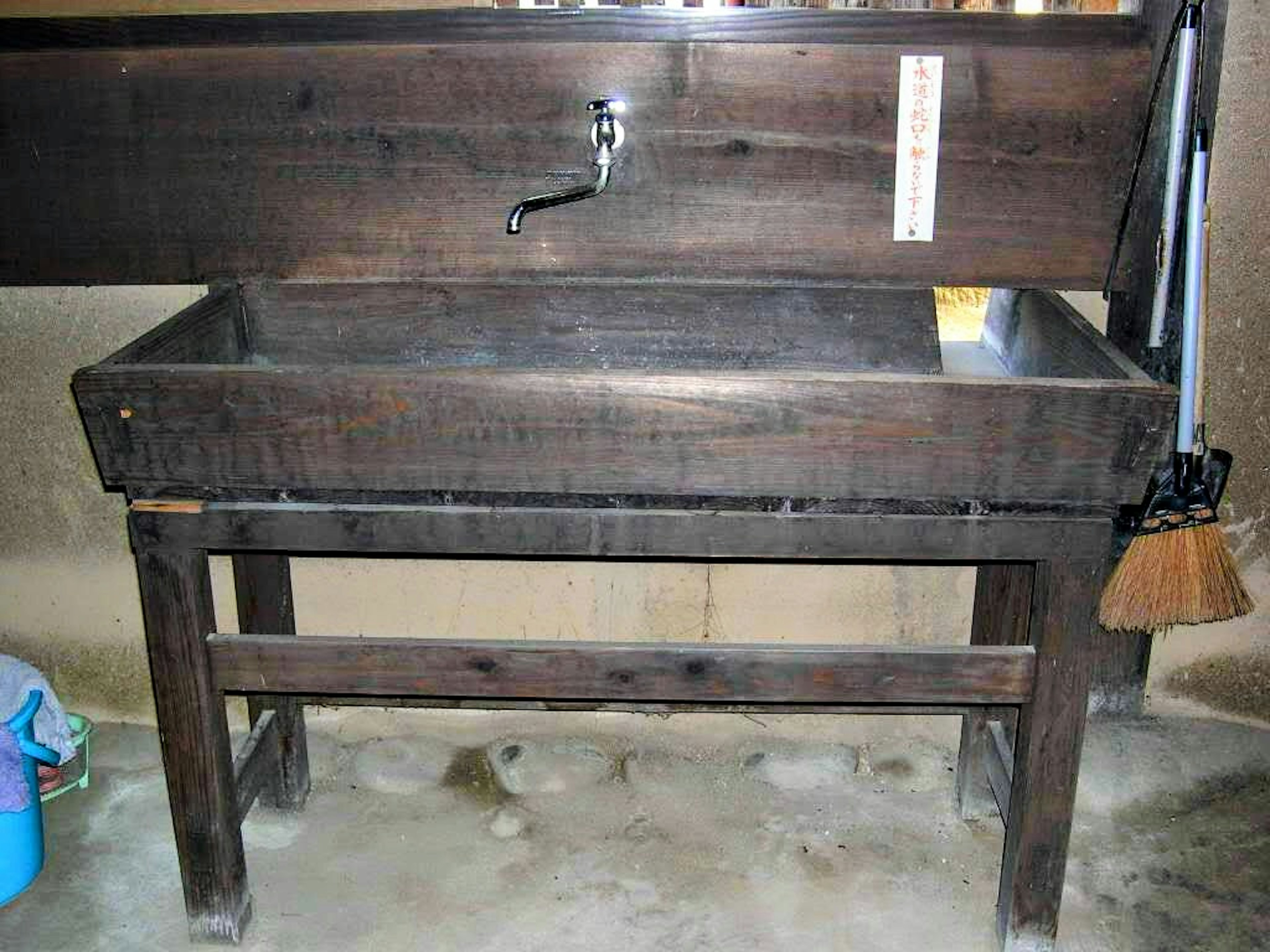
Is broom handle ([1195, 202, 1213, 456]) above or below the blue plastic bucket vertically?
above

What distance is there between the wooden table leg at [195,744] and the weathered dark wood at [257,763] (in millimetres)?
98

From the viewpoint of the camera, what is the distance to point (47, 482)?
2.72 metres

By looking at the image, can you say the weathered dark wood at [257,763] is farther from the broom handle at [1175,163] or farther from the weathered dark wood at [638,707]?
the broom handle at [1175,163]

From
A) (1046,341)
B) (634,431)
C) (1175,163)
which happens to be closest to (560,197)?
(634,431)

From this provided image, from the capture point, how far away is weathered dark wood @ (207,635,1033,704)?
1.99 metres

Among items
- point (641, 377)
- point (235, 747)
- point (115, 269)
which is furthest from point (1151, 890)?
point (115, 269)

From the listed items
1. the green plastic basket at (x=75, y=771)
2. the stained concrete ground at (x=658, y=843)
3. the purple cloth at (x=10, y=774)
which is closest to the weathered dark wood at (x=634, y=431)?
the purple cloth at (x=10, y=774)

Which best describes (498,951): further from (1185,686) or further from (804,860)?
(1185,686)

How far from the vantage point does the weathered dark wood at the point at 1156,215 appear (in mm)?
2203

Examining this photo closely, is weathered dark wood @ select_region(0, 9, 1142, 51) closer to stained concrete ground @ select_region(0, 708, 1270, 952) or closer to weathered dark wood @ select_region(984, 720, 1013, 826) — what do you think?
weathered dark wood @ select_region(984, 720, 1013, 826)

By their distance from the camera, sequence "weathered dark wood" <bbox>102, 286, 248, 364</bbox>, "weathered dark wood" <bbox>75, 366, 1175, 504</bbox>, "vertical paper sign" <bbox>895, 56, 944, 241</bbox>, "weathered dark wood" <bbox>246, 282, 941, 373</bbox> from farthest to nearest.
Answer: "weathered dark wood" <bbox>246, 282, 941, 373</bbox>
"vertical paper sign" <bbox>895, 56, 944, 241</bbox>
"weathered dark wood" <bbox>102, 286, 248, 364</bbox>
"weathered dark wood" <bbox>75, 366, 1175, 504</bbox>

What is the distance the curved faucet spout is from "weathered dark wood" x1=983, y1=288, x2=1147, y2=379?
879mm

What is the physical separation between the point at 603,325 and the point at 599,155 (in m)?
0.39

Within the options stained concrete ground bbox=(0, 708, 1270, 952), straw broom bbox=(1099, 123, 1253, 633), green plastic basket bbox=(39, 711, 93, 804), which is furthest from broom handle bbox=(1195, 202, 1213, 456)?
green plastic basket bbox=(39, 711, 93, 804)
